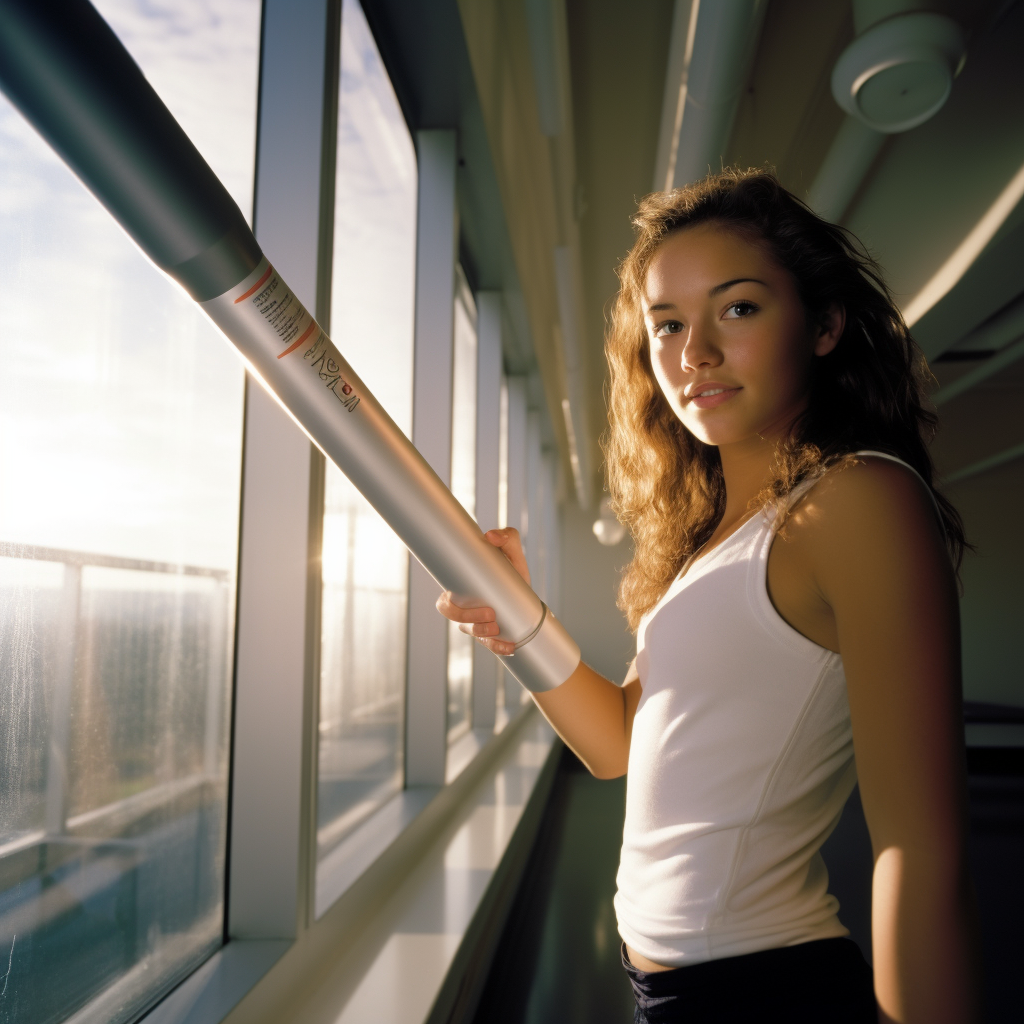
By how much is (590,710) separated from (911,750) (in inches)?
16.2

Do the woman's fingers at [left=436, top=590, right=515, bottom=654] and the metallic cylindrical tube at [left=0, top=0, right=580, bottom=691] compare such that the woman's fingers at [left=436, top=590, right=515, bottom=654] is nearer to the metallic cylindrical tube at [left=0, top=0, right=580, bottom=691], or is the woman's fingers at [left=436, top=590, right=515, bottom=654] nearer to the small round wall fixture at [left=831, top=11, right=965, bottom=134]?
the metallic cylindrical tube at [left=0, top=0, right=580, bottom=691]

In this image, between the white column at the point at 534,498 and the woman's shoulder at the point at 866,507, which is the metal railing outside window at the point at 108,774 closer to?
the woman's shoulder at the point at 866,507

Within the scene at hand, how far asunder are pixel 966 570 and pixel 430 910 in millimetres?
8166

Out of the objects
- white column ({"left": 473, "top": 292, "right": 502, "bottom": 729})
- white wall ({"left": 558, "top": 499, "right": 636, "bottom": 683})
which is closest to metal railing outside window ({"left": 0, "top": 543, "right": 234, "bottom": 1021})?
white column ({"left": 473, "top": 292, "right": 502, "bottom": 729})

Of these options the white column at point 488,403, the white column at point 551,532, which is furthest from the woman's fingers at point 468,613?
the white column at point 551,532

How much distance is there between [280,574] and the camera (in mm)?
1221

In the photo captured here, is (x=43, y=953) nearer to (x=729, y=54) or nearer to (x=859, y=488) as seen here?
(x=859, y=488)

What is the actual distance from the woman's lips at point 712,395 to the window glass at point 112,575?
2.21 ft

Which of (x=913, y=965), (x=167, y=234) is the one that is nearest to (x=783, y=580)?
(x=913, y=965)

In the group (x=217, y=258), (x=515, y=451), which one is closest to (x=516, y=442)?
(x=515, y=451)

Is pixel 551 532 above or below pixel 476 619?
above

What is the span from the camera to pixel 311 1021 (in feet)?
3.61

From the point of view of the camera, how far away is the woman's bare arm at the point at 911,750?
52 cm

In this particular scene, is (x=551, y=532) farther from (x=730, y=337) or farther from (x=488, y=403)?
(x=730, y=337)
